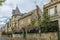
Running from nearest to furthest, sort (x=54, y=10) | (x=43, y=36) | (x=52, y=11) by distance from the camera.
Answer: (x=43, y=36), (x=54, y=10), (x=52, y=11)

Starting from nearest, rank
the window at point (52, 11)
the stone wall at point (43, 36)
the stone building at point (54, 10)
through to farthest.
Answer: the stone wall at point (43, 36) < the stone building at point (54, 10) < the window at point (52, 11)

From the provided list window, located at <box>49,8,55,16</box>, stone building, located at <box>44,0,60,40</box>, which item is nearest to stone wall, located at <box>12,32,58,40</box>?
stone building, located at <box>44,0,60,40</box>

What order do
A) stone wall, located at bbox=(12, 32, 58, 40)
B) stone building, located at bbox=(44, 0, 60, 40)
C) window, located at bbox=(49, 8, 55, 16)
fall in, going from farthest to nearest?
window, located at bbox=(49, 8, 55, 16)
stone building, located at bbox=(44, 0, 60, 40)
stone wall, located at bbox=(12, 32, 58, 40)

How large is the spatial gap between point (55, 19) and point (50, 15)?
3.12 metres

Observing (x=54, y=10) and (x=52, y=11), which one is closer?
(x=54, y=10)

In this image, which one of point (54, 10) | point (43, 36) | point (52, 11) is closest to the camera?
point (43, 36)

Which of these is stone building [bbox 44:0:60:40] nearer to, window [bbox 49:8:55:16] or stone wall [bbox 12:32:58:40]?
window [bbox 49:8:55:16]

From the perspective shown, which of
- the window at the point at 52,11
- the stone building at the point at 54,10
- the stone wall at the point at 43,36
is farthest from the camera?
the window at the point at 52,11

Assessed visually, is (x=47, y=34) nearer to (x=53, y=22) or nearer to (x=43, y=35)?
(x=43, y=35)

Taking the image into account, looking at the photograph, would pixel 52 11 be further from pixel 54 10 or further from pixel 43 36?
pixel 43 36

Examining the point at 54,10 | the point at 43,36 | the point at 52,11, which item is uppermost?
the point at 54,10

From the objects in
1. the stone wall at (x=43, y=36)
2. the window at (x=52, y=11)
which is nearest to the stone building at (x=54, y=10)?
the window at (x=52, y=11)

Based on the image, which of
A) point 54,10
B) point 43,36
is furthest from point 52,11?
point 43,36

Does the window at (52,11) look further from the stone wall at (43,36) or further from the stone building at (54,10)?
the stone wall at (43,36)
